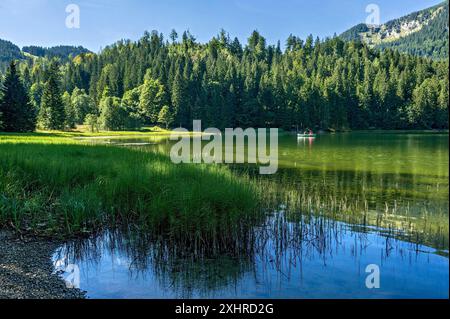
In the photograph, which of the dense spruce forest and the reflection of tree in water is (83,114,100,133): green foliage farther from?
the reflection of tree in water

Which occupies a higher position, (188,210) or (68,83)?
(68,83)

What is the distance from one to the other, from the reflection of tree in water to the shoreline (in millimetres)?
683

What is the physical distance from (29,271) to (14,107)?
5436cm

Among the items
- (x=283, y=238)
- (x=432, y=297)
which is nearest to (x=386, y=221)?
(x=283, y=238)

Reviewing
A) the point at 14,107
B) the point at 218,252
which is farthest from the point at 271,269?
the point at 14,107

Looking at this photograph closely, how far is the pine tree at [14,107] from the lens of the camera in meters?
54.7

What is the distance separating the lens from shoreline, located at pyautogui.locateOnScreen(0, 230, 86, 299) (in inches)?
279

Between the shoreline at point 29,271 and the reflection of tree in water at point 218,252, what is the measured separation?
2.24 ft

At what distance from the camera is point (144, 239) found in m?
10.9
